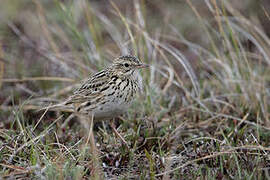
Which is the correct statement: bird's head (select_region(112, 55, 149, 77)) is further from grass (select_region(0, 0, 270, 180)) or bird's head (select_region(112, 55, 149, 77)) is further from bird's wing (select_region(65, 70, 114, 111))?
grass (select_region(0, 0, 270, 180))

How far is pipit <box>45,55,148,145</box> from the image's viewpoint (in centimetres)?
484

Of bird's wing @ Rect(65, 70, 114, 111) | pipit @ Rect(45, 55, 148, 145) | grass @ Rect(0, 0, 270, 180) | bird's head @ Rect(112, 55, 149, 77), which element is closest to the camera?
grass @ Rect(0, 0, 270, 180)

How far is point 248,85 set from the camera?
227 inches

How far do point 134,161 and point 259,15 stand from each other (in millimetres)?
5709

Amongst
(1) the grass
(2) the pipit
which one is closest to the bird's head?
(2) the pipit

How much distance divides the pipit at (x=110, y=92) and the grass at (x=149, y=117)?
0.30 metres

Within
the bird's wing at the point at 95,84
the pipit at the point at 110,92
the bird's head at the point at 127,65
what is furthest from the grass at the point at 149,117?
the bird's head at the point at 127,65

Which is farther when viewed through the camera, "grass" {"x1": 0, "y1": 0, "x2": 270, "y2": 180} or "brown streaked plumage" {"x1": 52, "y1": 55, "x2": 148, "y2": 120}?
"brown streaked plumage" {"x1": 52, "y1": 55, "x2": 148, "y2": 120}

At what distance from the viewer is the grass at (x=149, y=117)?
13.6 ft

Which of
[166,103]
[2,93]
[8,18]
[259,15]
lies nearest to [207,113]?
[166,103]

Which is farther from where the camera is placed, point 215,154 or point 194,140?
point 194,140

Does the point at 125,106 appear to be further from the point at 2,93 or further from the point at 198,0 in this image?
the point at 198,0

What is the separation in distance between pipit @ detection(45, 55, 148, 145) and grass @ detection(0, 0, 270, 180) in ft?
0.99

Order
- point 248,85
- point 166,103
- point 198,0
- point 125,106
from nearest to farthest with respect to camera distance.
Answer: point 125,106 < point 248,85 < point 166,103 < point 198,0
